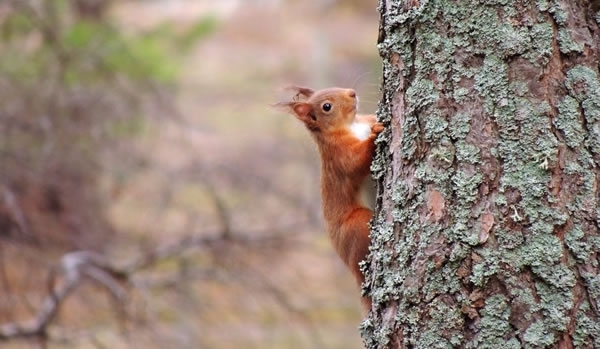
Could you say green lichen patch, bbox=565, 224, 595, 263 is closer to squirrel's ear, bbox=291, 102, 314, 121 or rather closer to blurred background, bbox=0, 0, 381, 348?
Result: squirrel's ear, bbox=291, 102, 314, 121

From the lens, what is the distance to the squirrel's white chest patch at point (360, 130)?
2.50 meters

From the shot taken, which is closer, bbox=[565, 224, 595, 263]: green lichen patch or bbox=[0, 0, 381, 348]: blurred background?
bbox=[565, 224, 595, 263]: green lichen patch

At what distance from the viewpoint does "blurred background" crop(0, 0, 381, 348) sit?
179 inches

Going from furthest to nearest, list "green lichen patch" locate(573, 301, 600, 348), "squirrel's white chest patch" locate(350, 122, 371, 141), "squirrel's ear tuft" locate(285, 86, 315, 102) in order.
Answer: "squirrel's ear tuft" locate(285, 86, 315, 102) → "squirrel's white chest patch" locate(350, 122, 371, 141) → "green lichen patch" locate(573, 301, 600, 348)

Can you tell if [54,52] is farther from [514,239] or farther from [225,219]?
[514,239]

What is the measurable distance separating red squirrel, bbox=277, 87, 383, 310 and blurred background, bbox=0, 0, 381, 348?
1406 mm

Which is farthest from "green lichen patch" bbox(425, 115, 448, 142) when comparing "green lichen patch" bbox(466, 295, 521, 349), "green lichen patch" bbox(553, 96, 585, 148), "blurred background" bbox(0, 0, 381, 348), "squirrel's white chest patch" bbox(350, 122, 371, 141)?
"blurred background" bbox(0, 0, 381, 348)

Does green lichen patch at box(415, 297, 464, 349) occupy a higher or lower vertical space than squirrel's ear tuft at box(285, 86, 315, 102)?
lower

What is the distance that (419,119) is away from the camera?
171 centimetres

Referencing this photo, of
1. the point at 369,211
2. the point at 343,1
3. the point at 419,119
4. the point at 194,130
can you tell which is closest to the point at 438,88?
the point at 419,119

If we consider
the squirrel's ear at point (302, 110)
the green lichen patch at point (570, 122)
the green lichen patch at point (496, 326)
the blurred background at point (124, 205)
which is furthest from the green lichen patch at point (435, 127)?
the blurred background at point (124, 205)

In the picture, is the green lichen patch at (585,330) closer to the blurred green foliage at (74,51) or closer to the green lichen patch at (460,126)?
the green lichen patch at (460,126)

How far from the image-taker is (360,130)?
8.31 ft

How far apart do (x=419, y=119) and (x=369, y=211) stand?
2.10 feet
